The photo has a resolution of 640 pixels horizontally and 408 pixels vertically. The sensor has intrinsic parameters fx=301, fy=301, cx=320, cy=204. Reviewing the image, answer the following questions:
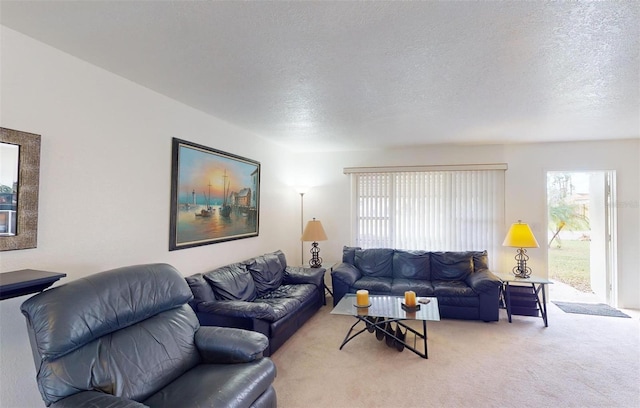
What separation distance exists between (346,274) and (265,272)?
3.86 ft

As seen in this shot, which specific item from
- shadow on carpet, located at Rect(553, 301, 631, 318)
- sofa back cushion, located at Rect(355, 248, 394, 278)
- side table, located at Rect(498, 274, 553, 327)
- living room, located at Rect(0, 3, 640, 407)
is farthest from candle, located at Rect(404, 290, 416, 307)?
shadow on carpet, located at Rect(553, 301, 631, 318)

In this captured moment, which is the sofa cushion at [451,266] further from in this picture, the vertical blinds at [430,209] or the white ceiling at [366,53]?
the white ceiling at [366,53]

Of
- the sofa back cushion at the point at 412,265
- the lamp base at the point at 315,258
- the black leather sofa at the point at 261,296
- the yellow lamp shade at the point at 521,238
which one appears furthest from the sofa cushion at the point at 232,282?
the yellow lamp shade at the point at 521,238

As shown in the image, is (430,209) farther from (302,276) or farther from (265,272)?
(265,272)

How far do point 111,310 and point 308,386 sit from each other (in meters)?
1.57

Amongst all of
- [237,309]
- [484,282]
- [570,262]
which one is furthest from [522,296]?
[237,309]

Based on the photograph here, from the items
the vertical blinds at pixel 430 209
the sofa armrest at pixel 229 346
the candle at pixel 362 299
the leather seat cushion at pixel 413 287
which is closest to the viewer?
the sofa armrest at pixel 229 346

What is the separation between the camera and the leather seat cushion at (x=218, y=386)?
5.25 feet

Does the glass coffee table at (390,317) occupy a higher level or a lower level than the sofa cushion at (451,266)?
lower

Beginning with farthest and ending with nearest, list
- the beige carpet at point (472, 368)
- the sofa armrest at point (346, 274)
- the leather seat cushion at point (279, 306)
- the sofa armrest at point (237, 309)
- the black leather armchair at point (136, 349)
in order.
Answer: the sofa armrest at point (346, 274), the leather seat cushion at point (279, 306), the sofa armrest at point (237, 309), the beige carpet at point (472, 368), the black leather armchair at point (136, 349)

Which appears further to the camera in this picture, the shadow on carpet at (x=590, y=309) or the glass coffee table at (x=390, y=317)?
the shadow on carpet at (x=590, y=309)

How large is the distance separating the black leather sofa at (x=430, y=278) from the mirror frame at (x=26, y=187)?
129 inches

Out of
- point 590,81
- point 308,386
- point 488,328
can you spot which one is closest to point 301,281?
point 308,386

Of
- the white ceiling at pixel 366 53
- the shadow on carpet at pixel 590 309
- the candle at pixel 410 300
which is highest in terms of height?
the white ceiling at pixel 366 53
